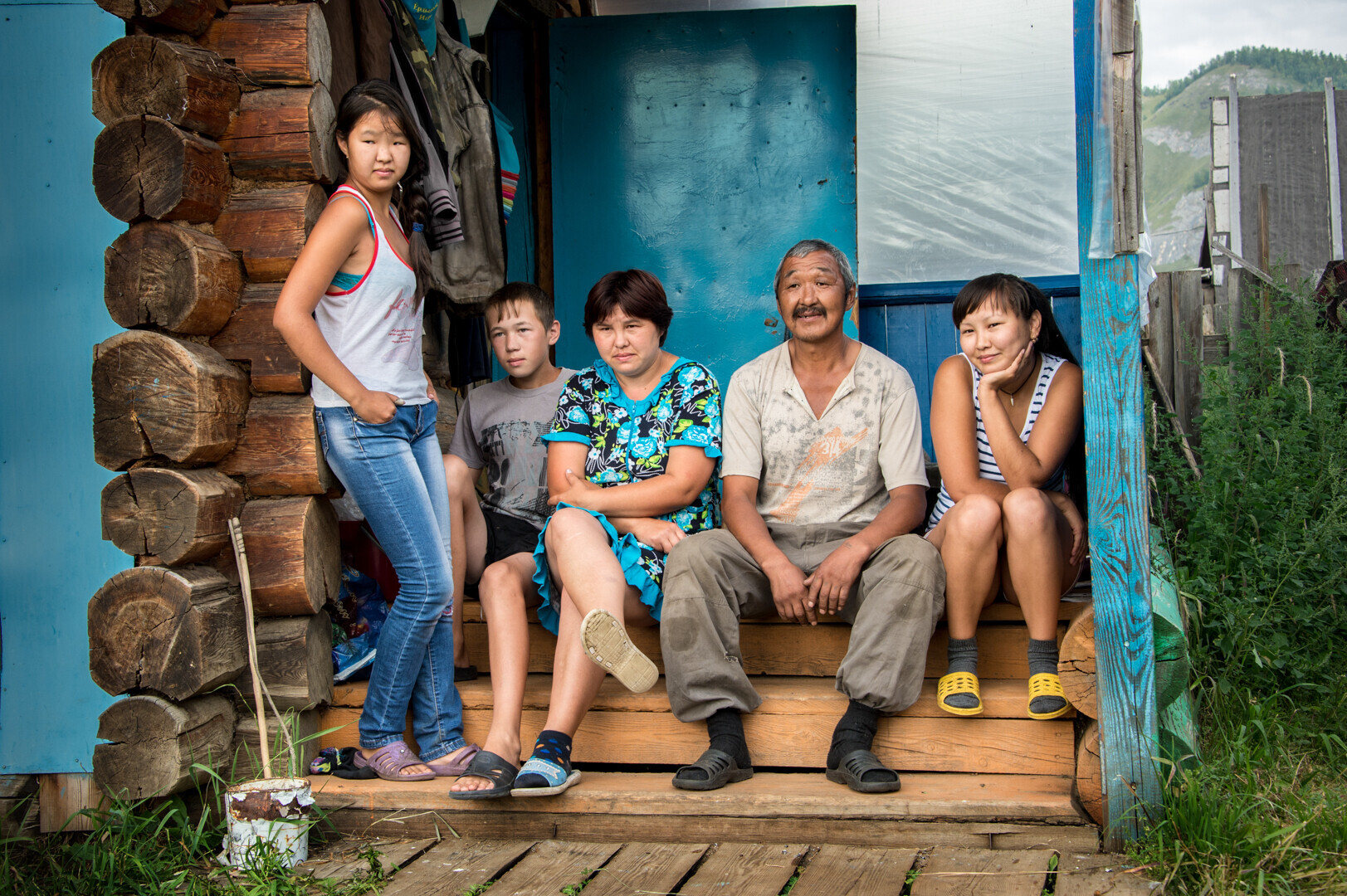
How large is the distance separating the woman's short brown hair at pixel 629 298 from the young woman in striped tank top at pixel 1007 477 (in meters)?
0.82

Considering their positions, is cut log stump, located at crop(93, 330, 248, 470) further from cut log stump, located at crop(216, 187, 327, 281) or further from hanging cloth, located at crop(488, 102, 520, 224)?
hanging cloth, located at crop(488, 102, 520, 224)

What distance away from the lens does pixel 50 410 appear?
2.76 meters

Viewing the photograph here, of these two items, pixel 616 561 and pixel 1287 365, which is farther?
pixel 1287 365

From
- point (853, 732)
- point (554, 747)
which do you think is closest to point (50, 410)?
point (554, 747)

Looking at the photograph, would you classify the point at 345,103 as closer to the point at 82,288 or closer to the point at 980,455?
the point at 82,288

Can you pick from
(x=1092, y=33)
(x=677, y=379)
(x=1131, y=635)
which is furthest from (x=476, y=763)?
(x=1092, y=33)

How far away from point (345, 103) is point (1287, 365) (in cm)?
347

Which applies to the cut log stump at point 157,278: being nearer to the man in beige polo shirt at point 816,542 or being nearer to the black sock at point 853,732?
the man in beige polo shirt at point 816,542

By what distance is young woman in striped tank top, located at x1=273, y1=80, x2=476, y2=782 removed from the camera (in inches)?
94.3

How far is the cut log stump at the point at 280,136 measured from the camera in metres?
2.51

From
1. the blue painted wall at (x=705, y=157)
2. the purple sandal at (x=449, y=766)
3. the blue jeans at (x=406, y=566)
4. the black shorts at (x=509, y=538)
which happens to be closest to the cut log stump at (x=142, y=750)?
the blue jeans at (x=406, y=566)

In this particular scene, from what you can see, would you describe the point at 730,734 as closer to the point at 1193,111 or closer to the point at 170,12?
the point at 170,12

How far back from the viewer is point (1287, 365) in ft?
12.2

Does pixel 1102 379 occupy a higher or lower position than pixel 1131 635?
higher
